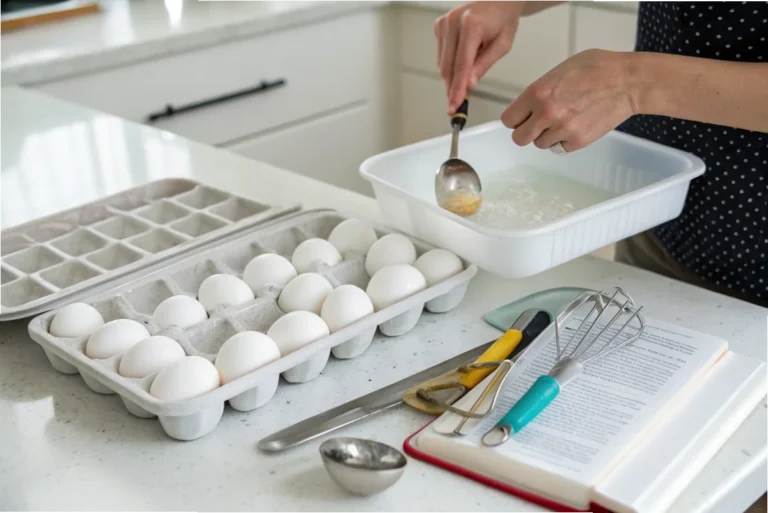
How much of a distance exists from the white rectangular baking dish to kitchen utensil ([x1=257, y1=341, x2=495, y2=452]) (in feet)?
0.43

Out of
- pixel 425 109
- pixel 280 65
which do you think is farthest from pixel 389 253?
pixel 425 109

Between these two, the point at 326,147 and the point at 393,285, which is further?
the point at 326,147

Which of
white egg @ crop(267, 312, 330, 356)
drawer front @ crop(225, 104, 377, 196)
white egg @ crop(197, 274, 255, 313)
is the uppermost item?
white egg @ crop(267, 312, 330, 356)

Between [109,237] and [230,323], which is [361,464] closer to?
[230,323]

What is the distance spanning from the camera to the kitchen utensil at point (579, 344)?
0.72m

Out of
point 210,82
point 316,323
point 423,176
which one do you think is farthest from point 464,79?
point 210,82

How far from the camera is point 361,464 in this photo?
2.25 feet

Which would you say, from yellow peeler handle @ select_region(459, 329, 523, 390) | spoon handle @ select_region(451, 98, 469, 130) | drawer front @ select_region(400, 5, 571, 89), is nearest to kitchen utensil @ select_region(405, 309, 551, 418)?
yellow peeler handle @ select_region(459, 329, 523, 390)

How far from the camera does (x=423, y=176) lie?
115 centimetres

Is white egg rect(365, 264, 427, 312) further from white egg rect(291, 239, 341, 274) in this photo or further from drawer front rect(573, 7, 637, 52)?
drawer front rect(573, 7, 637, 52)

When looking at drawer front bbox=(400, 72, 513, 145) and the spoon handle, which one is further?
drawer front bbox=(400, 72, 513, 145)

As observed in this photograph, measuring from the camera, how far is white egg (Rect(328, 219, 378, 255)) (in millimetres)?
1013

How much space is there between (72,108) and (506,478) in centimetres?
119

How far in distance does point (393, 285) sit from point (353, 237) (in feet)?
0.46
